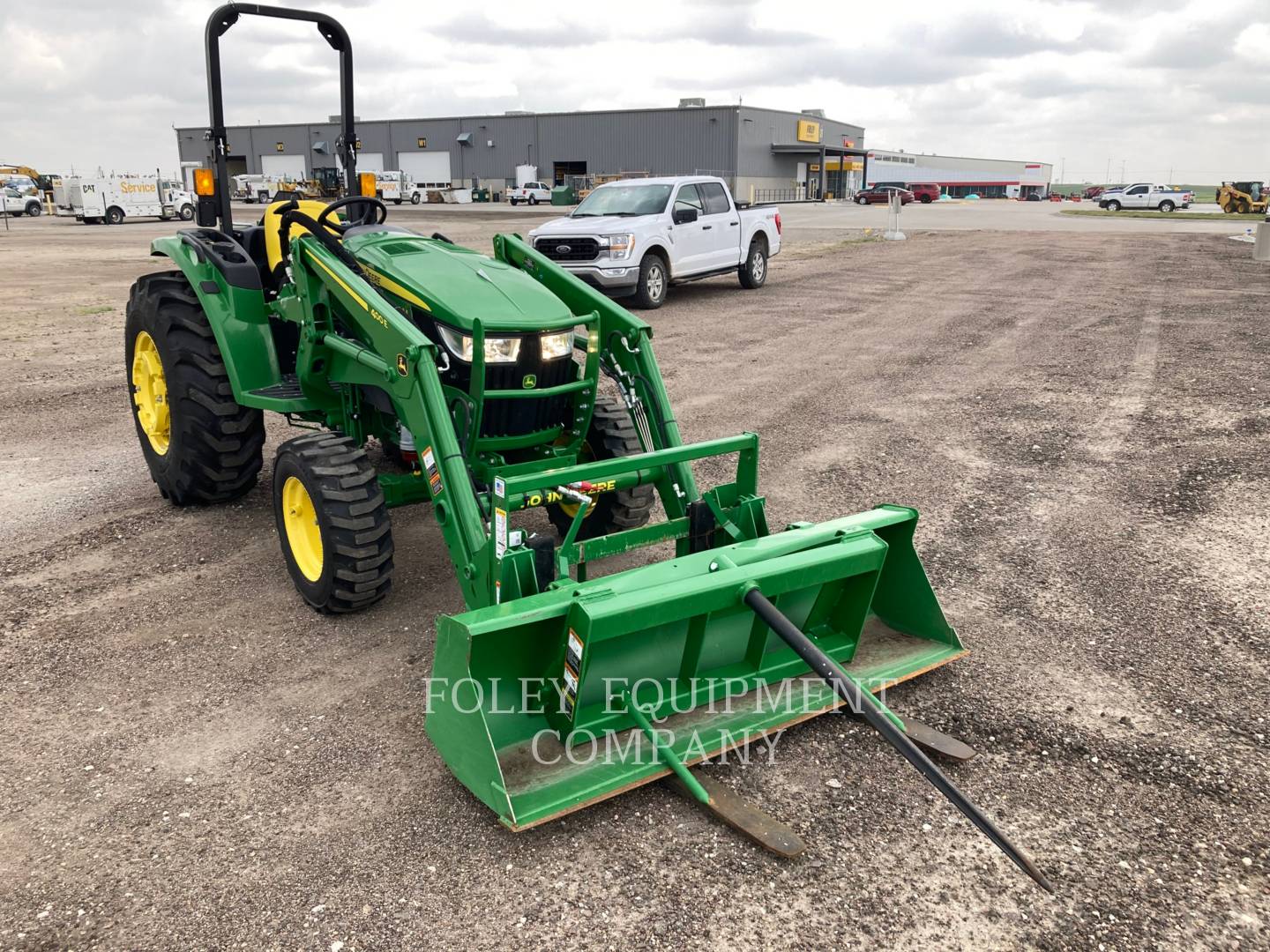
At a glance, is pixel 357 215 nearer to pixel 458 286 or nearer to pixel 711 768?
pixel 458 286

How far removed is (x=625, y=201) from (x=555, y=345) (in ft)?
35.9

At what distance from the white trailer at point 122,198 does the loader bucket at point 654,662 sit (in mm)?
43404

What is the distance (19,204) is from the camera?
47094 mm

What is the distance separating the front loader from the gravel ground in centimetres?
21

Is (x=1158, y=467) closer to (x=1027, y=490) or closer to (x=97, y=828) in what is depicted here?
(x=1027, y=490)

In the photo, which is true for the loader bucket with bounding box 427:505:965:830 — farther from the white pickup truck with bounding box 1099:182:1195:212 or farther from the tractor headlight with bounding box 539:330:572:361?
the white pickup truck with bounding box 1099:182:1195:212

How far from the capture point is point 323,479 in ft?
13.4

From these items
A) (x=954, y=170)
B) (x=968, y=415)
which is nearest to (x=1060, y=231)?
(x=968, y=415)

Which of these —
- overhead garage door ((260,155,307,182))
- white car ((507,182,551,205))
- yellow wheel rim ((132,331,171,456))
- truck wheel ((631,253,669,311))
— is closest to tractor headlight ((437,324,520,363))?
yellow wheel rim ((132,331,171,456))

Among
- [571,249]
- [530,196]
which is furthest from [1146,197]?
[571,249]

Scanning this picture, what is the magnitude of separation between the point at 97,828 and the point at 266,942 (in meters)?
0.85

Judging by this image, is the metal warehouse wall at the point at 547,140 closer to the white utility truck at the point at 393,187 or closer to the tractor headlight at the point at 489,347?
the white utility truck at the point at 393,187

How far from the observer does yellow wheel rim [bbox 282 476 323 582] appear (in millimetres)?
4457

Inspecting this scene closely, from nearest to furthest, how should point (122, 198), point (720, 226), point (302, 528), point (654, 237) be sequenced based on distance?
point (302, 528) → point (654, 237) → point (720, 226) → point (122, 198)
